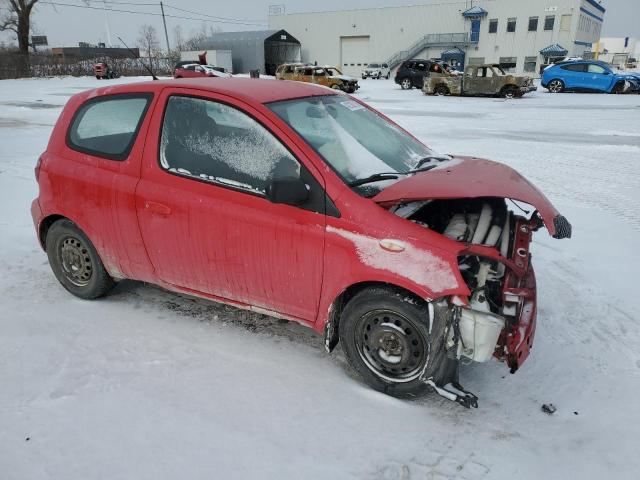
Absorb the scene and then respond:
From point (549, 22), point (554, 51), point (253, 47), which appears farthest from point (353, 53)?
point (554, 51)

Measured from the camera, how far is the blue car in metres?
22.1

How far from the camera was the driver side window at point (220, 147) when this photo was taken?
3.00m

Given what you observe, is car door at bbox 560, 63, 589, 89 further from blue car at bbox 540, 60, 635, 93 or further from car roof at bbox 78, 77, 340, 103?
car roof at bbox 78, 77, 340, 103

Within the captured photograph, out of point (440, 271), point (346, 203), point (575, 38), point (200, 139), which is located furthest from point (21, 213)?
point (575, 38)

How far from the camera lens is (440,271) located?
2.58 meters

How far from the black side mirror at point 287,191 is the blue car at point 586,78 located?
81.0 ft

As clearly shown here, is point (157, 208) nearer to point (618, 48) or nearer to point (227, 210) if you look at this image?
point (227, 210)

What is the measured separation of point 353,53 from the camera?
192 feet

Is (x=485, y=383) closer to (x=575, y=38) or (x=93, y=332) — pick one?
(x=93, y=332)

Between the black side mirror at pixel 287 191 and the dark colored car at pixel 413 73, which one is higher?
the dark colored car at pixel 413 73

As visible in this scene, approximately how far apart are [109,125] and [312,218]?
1.97m

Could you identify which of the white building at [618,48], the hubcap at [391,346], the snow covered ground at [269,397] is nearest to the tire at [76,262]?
the snow covered ground at [269,397]

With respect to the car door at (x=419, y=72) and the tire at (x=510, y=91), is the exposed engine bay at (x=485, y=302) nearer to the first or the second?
the tire at (x=510, y=91)

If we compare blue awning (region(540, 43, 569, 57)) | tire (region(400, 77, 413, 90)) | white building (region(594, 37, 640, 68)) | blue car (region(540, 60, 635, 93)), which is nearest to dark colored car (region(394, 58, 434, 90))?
tire (region(400, 77, 413, 90))
